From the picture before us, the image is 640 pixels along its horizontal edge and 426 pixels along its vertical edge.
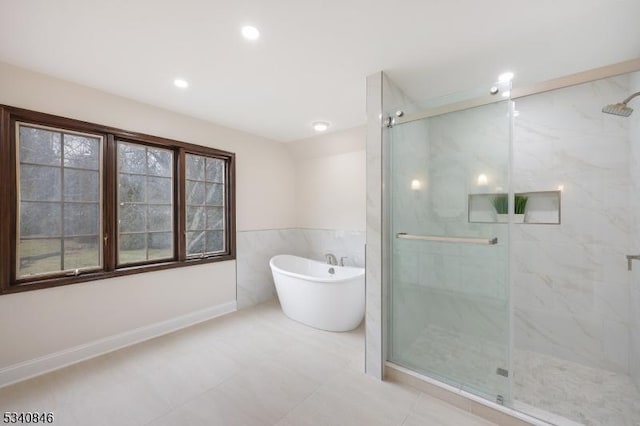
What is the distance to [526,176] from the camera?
7.81ft

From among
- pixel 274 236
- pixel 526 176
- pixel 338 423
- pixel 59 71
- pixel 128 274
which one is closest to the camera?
pixel 338 423

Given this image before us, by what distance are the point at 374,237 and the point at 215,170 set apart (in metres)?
2.38

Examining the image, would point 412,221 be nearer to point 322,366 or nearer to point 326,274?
point 322,366

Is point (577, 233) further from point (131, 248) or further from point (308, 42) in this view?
point (131, 248)

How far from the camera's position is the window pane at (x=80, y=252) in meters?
2.27

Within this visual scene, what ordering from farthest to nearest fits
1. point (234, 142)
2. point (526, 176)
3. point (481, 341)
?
point (234, 142)
point (526, 176)
point (481, 341)

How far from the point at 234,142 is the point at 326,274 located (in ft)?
7.32

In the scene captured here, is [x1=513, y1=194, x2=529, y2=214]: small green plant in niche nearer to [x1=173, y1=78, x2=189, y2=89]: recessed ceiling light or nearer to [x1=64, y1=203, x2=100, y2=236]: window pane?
[x1=173, y1=78, x2=189, y2=89]: recessed ceiling light

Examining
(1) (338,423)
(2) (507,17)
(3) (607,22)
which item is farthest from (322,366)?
(3) (607,22)

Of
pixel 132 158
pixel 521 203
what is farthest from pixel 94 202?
pixel 521 203

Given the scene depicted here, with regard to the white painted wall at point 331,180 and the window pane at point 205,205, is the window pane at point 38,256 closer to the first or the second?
the window pane at point 205,205

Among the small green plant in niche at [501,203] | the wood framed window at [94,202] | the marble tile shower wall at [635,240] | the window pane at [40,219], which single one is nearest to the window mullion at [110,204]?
the wood framed window at [94,202]

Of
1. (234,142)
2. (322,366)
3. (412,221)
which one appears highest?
(234,142)

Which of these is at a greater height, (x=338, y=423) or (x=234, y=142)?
(x=234, y=142)
